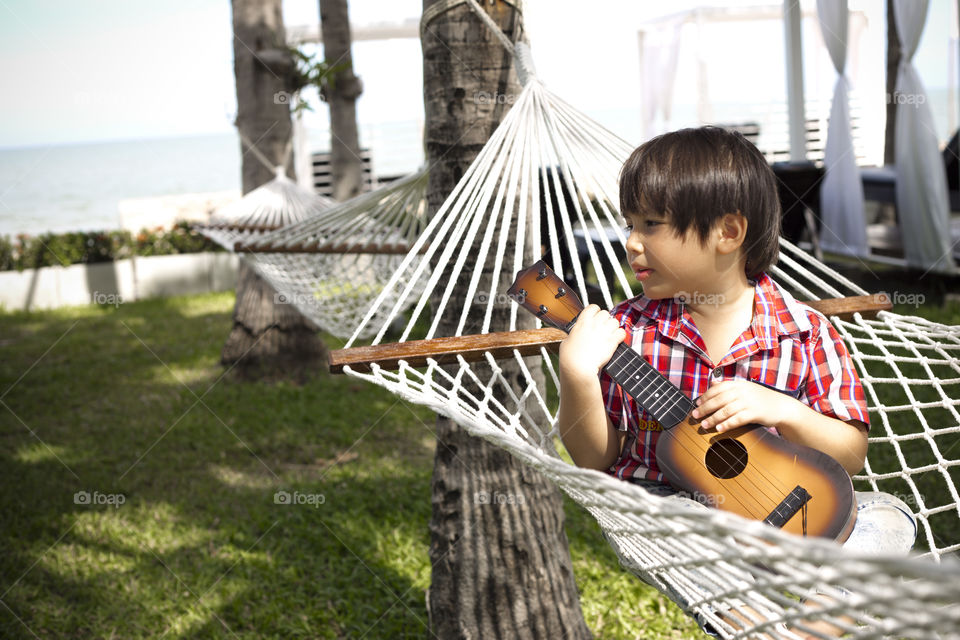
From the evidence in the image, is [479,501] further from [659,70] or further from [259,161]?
[659,70]

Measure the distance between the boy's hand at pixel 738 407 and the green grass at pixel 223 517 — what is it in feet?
3.13

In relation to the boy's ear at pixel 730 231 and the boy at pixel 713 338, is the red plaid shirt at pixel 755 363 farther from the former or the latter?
the boy's ear at pixel 730 231

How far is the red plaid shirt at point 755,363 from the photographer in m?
1.18

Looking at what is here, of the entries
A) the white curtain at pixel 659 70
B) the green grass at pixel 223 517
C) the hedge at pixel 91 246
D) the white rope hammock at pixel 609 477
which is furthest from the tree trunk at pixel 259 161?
the white curtain at pixel 659 70

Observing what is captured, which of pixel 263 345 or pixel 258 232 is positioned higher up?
pixel 258 232

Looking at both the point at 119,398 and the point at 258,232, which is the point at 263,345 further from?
→ the point at 258,232

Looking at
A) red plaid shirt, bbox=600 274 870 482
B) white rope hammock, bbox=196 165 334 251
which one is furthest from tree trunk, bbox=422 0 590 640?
white rope hammock, bbox=196 165 334 251

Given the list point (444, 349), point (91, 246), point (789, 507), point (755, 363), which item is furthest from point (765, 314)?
point (91, 246)

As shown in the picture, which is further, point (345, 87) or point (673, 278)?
point (345, 87)

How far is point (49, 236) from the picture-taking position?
666 cm

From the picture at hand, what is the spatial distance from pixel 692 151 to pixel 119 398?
3606 mm

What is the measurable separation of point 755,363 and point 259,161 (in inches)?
138

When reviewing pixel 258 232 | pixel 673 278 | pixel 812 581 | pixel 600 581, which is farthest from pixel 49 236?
pixel 812 581

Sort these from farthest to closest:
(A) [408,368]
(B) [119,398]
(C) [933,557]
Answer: (B) [119,398] < (A) [408,368] < (C) [933,557]
